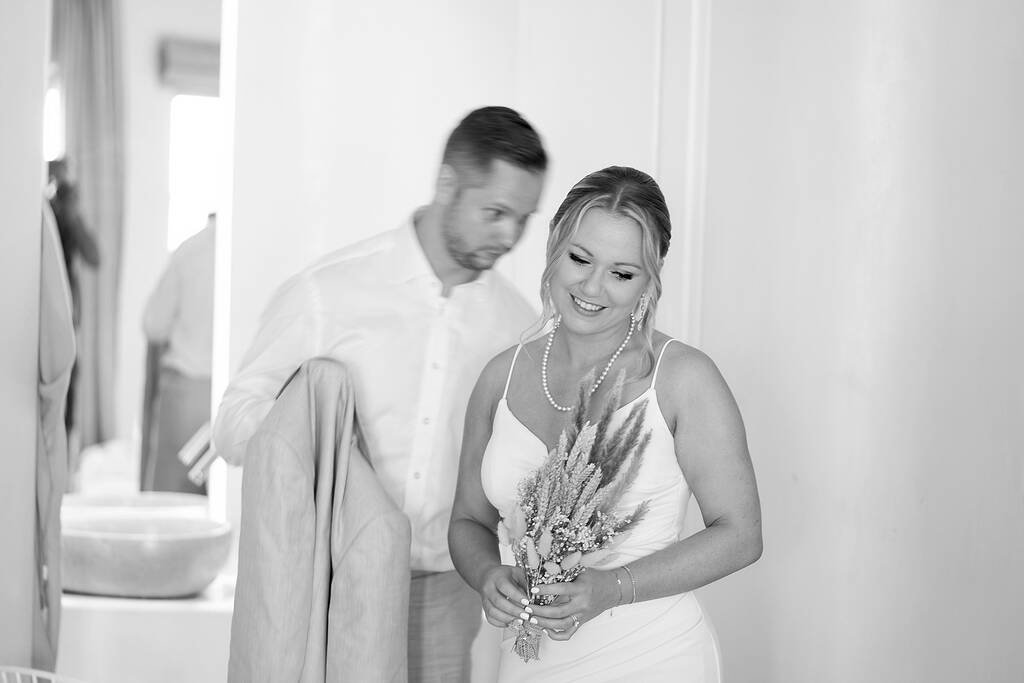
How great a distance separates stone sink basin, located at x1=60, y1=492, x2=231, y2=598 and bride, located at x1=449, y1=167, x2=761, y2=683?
57 cm

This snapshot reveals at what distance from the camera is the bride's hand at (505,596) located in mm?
1768

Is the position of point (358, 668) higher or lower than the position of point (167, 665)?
higher

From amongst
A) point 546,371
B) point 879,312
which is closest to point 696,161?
point 879,312

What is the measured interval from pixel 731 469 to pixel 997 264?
1.20 meters

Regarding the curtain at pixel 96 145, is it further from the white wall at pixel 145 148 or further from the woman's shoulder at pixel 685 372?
the woman's shoulder at pixel 685 372

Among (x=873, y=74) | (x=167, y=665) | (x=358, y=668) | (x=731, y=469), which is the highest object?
(x=873, y=74)

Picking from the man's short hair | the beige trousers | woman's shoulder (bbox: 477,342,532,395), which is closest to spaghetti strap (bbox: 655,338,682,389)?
woman's shoulder (bbox: 477,342,532,395)

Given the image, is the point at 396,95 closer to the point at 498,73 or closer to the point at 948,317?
the point at 498,73

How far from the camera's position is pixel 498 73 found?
233 cm

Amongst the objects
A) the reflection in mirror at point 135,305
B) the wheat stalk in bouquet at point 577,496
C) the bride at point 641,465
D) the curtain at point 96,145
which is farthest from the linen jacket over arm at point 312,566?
the curtain at point 96,145

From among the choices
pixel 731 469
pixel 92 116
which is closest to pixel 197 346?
pixel 92 116

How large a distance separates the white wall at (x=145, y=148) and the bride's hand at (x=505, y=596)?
87cm

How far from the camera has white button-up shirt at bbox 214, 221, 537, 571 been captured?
2.19 m

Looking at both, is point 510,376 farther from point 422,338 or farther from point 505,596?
point 505,596
